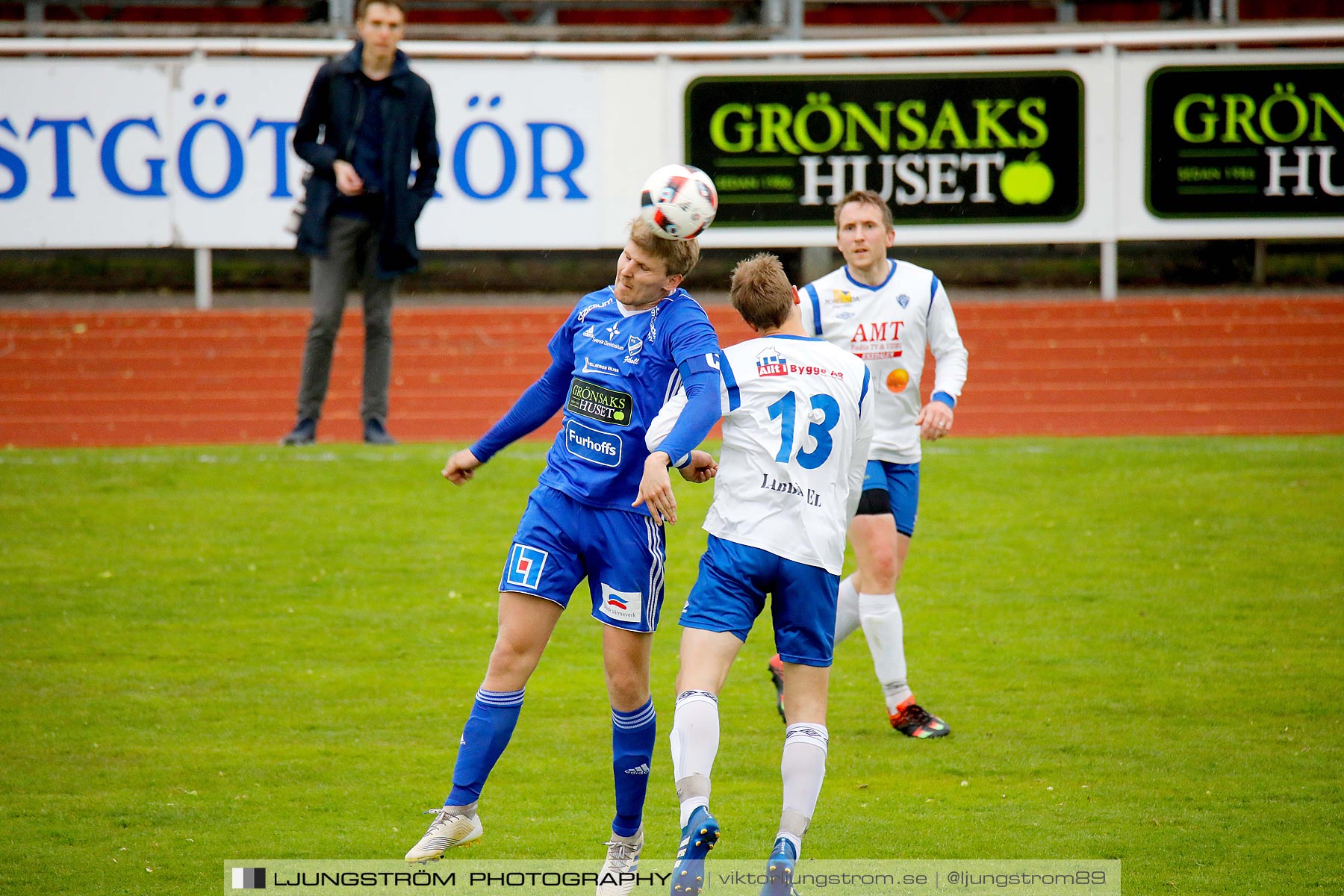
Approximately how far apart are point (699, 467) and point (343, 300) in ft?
23.5

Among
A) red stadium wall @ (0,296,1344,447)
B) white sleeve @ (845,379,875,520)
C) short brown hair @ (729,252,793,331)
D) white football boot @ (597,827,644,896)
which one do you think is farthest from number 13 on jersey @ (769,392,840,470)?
red stadium wall @ (0,296,1344,447)

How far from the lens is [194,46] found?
524 inches

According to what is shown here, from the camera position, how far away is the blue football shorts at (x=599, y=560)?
4.59m

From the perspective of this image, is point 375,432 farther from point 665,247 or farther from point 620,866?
point 620,866

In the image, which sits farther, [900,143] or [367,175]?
[900,143]

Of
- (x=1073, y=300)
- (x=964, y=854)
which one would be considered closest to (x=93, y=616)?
(x=964, y=854)

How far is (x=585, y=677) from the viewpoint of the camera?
7.01 metres

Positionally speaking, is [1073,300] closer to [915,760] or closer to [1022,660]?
[1022,660]

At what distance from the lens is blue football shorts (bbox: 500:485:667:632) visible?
459cm

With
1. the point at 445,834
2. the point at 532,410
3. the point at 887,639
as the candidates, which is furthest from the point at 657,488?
the point at 887,639

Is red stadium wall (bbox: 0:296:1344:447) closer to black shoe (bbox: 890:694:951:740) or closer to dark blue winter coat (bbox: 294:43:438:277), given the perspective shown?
dark blue winter coat (bbox: 294:43:438:277)

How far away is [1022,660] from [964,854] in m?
2.59

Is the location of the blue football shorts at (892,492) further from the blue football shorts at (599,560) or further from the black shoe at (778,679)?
the blue football shorts at (599,560)

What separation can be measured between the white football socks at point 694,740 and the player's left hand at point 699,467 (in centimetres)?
66
